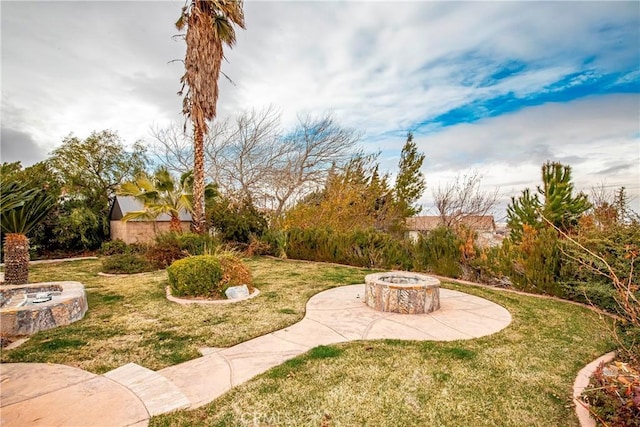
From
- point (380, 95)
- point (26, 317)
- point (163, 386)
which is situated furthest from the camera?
point (380, 95)

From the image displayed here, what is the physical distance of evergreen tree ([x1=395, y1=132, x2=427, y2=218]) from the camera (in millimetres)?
21805

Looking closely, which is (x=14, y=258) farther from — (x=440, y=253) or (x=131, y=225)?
(x=440, y=253)

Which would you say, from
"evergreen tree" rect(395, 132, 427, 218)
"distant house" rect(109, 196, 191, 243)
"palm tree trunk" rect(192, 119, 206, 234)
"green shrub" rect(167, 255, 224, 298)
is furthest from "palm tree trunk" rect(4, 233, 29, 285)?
"evergreen tree" rect(395, 132, 427, 218)

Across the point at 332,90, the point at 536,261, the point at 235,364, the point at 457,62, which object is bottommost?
the point at 235,364

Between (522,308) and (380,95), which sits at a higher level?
(380,95)

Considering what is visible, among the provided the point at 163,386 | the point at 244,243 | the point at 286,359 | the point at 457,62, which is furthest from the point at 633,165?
the point at 244,243

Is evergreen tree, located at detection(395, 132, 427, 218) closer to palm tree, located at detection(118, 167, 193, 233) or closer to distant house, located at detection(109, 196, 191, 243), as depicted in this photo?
distant house, located at detection(109, 196, 191, 243)

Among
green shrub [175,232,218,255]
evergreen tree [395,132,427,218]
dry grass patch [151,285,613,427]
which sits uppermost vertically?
evergreen tree [395,132,427,218]

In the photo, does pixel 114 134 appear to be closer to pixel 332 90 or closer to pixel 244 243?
pixel 244 243

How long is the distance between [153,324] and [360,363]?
10.5 ft

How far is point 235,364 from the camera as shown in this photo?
339cm

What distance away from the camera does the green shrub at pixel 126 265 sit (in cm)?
923

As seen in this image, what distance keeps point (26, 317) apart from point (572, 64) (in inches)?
443

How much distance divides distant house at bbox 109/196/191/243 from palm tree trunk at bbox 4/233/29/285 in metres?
8.55
